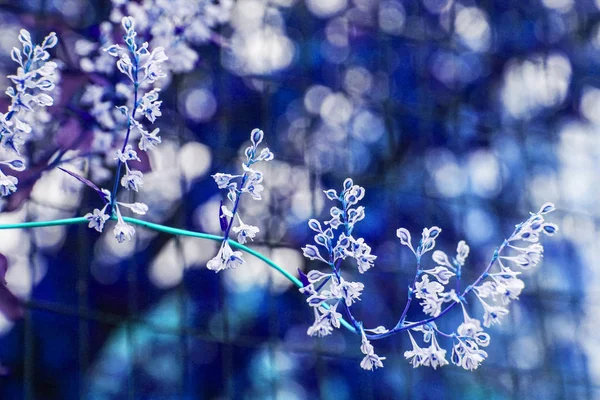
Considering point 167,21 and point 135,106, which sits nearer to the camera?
point 135,106

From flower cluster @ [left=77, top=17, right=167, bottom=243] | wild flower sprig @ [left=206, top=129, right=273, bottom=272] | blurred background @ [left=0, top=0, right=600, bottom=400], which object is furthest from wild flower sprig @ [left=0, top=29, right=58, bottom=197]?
blurred background @ [left=0, top=0, right=600, bottom=400]

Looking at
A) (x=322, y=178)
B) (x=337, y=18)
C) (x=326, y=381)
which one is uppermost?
(x=337, y=18)

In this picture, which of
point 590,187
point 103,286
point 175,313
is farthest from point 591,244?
point 103,286

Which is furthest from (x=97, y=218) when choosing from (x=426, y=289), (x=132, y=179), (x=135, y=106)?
(x=426, y=289)

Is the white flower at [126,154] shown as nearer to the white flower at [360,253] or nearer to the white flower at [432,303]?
the white flower at [360,253]

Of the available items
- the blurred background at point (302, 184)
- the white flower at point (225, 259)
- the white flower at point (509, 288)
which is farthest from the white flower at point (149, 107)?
the blurred background at point (302, 184)

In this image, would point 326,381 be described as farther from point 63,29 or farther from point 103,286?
point 63,29

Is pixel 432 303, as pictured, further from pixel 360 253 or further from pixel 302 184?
pixel 302 184

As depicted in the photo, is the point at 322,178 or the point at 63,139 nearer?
the point at 63,139
